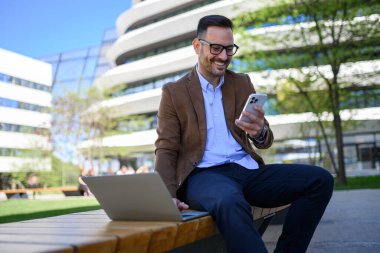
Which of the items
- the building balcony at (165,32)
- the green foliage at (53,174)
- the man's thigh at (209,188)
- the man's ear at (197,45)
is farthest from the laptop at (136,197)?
the green foliage at (53,174)

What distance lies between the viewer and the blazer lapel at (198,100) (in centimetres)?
322

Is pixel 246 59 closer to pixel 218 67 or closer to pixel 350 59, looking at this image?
pixel 350 59

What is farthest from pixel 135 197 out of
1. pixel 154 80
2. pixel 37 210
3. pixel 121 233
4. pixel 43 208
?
pixel 154 80

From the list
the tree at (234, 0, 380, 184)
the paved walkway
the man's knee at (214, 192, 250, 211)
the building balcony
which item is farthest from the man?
the building balcony

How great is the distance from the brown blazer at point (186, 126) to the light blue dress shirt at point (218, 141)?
0.13 ft

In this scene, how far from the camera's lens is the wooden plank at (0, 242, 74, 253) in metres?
1.50

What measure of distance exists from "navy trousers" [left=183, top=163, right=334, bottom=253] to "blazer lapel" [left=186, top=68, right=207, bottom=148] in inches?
10.1

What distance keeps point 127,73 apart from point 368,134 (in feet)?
71.5

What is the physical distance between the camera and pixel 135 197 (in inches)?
91.3

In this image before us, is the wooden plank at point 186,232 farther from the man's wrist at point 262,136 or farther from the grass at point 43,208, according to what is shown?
the grass at point 43,208

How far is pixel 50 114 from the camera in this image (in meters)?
41.8

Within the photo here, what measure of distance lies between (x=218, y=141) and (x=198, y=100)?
0.30 meters

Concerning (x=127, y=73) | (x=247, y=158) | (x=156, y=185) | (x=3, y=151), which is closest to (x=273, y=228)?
(x=247, y=158)

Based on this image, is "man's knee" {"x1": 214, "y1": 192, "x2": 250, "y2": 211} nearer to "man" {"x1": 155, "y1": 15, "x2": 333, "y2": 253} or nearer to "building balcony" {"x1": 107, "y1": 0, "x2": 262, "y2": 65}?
"man" {"x1": 155, "y1": 15, "x2": 333, "y2": 253}
